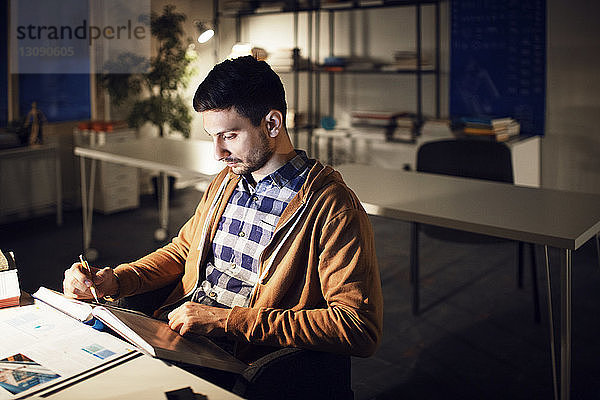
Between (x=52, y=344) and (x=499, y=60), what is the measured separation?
4.32m

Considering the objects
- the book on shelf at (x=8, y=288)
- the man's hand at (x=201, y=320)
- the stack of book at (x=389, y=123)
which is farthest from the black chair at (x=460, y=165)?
the book on shelf at (x=8, y=288)

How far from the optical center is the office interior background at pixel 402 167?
108 inches

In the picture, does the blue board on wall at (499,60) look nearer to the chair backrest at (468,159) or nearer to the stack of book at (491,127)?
the stack of book at (491,127)

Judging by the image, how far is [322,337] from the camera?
4.80ft

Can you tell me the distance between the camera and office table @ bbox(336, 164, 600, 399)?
208 cm

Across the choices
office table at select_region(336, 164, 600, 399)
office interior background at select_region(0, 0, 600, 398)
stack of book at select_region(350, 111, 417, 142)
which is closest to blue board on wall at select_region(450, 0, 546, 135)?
office interior background at select_region(0, 0, 600, 398)

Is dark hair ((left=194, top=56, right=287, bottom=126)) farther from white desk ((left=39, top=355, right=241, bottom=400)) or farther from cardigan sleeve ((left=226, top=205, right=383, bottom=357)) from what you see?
white desk ((left=39, top=355, right=241, bottom=400))

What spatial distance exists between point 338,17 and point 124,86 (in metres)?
1.98

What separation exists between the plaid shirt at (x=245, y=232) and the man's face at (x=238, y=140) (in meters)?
0.07

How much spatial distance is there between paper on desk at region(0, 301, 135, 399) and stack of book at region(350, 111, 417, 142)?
3.91m

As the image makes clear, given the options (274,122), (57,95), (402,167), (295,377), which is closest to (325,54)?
(402,167)

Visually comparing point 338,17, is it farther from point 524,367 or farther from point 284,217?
point 284,217

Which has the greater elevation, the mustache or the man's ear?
Answer: the man's ear

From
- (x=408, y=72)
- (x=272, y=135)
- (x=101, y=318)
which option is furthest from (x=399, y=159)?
(x=101, y=318)
